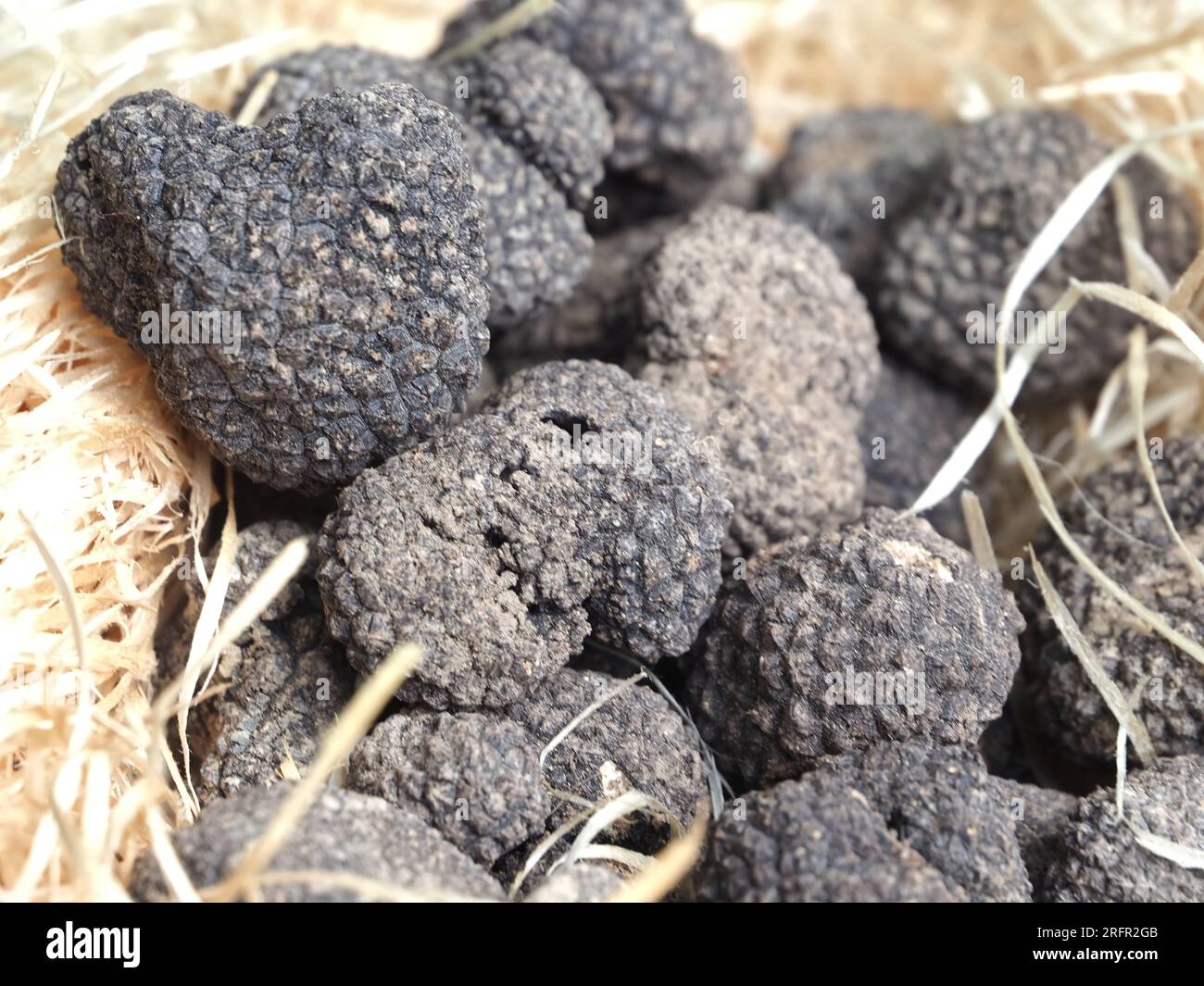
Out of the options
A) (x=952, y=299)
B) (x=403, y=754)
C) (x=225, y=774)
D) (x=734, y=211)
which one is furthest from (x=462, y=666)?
(x=952, y=299)

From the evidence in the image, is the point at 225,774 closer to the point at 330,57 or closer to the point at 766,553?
the point at 766,553

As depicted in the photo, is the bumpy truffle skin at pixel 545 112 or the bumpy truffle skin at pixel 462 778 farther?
the bumpy truffle skin at pixel 545 112

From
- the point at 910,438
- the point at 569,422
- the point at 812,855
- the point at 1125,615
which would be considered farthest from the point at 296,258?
the point at 1125,615

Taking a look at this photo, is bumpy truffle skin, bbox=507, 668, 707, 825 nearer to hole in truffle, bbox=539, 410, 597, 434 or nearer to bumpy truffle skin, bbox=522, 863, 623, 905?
bumpy truffle skin, bbox=522, 863, 623, 905

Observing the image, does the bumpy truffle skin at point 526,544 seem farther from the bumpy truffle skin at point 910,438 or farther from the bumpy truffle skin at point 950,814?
the bumpy truffle skin at point 910,438

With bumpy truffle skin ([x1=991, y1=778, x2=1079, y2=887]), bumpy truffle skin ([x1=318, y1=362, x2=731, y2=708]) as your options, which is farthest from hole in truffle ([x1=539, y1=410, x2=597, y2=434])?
bumpy truffle skin ([x1=991, y1=778, x2=1079, y2=887])

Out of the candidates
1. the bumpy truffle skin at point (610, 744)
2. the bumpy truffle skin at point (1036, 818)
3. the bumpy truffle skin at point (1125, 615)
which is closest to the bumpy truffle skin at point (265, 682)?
the bumpy truffle skin at point (610, 744)
